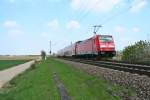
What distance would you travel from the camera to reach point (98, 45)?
52.5 m

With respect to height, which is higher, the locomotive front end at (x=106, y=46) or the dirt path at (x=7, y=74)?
the locomotive front end at (x=106, y=46)

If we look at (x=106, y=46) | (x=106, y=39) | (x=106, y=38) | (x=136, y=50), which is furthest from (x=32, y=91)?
(x=136, y=50)

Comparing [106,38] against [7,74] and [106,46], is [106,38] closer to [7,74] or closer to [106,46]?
[106,46]

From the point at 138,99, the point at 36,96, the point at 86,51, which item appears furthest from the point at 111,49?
the point at 138,99

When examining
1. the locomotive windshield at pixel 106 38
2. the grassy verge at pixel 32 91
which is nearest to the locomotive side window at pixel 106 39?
the locomotive windshield at pixel 106 38

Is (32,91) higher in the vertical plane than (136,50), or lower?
lower

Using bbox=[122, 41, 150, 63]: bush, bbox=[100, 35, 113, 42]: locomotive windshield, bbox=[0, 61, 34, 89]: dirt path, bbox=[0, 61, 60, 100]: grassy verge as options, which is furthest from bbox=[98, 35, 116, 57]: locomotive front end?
bbox=[0, 61, 60, 100]: grassy verge

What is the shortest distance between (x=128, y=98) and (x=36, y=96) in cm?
484

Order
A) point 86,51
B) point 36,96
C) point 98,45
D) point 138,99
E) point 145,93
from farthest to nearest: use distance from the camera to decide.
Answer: point 86,51
point 98,45
point 36,96
point 145,93
point 138,99

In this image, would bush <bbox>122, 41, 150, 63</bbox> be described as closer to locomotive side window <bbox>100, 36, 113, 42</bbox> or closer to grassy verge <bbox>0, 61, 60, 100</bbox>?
locomotive side window <bbox>100, 36, 113, 42</bbox>

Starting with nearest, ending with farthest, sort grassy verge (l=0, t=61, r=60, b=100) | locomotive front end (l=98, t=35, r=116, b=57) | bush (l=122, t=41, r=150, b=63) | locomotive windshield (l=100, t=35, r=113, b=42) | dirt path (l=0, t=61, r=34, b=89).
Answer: grassy verge (l=0, t=61, r=60, b=100) → dirt path (l=0, t=61, r=34, b=89) → locomotive front end (l=98, t=35, r=116, b=57) → locomotive windshield (l=100, t=35, r=113, b=42) → bush (l=122, t=41, r=150, b=63)

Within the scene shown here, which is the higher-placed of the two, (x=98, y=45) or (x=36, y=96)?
(x=98, y=45)

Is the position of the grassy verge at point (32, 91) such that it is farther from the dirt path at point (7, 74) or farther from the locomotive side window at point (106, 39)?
the locomotive side window at point (106, 39)

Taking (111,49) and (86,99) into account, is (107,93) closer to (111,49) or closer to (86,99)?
(86,99)
